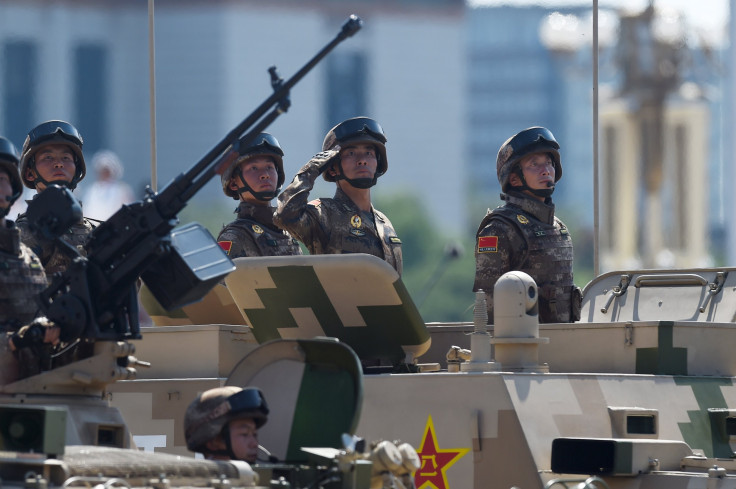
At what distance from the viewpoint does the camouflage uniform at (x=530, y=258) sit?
1351 centimetres

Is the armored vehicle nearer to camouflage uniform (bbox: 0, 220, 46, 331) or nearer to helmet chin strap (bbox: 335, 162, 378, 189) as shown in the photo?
camouflage uniform (bbox: 0, 220, 46, 331)

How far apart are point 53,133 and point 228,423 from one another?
14.0ft

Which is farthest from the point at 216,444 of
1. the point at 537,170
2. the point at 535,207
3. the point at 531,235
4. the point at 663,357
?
the point at 537,170

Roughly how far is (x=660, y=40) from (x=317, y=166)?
189ft

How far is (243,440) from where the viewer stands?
32.2 feet

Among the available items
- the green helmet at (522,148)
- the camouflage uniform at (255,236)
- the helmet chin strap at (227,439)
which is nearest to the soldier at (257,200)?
the camouflage uniform at (255,236)

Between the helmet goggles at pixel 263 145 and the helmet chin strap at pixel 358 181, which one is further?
the helmet goggles at pixel 263 145

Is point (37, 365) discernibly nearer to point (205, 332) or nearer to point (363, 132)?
point (205, 332)

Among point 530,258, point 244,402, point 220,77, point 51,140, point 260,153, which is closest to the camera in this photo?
point 244,402

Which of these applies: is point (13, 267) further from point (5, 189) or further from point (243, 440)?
point (243, 440)

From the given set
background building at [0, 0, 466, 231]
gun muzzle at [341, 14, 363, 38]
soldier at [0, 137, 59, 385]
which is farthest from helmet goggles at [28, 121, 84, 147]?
background building at [0, 0, 466, 231]

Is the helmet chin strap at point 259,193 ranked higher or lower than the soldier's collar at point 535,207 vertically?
higher

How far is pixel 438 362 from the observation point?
517 inches

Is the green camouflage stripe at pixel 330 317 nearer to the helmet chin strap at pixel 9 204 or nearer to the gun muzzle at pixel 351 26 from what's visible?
the helmet chin strap at pixel 9 204
